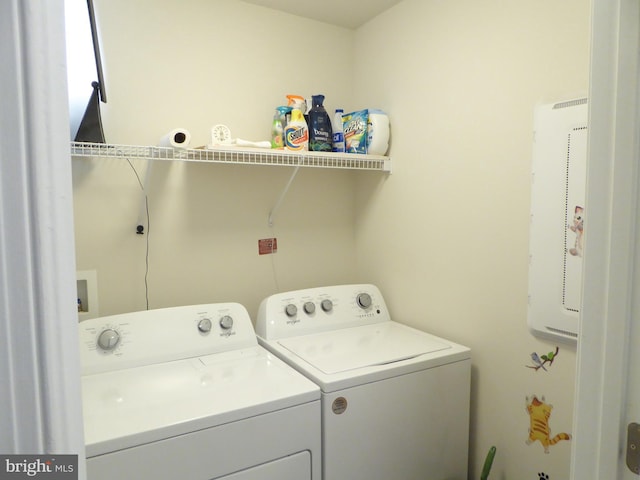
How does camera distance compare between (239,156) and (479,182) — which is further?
(239,156)

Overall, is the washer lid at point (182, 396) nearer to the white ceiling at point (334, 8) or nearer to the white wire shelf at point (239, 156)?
the white wire shelf at point (239, 156)

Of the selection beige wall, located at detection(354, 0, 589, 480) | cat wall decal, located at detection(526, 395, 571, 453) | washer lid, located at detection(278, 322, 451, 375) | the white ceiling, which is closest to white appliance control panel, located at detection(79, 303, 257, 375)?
washer lid, located at detection(278, 322, 451, 375)

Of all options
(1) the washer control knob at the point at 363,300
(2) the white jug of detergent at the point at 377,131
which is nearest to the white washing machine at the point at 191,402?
(1) the washer control knob at the point at 363,300

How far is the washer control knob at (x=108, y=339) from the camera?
156 centimetres

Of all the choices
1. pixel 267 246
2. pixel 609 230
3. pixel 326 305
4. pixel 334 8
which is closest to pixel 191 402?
pixel 326 305

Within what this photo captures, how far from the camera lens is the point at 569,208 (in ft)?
4.70

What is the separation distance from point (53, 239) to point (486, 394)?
1720 mm

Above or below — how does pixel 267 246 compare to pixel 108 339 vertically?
above

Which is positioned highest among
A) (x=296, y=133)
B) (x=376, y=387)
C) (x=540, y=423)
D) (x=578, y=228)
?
(x=296, y=133)

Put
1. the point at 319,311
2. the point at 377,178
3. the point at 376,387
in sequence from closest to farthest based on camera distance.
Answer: the point at 376,387 < the point at 319,311 < the point at 377,178

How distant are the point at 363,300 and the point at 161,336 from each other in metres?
0.97

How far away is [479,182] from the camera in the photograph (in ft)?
5.71

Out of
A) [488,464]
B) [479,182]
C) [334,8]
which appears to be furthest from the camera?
[334,8]

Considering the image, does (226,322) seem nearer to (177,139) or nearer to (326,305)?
(326,305)
